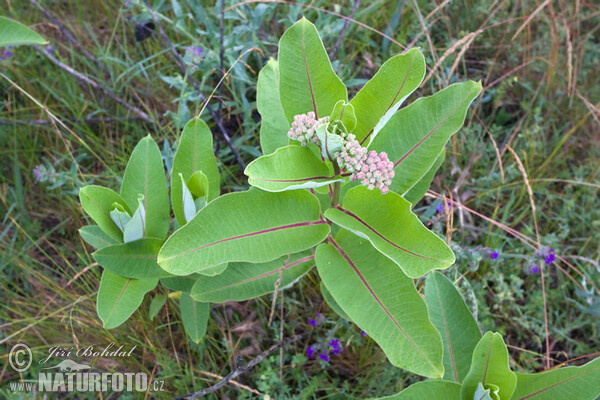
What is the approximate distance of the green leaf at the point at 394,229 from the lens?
1184mm

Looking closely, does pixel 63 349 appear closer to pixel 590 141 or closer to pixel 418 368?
pixel 418 368

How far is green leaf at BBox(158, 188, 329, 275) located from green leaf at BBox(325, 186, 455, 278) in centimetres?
11

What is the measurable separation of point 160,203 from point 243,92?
0.92m

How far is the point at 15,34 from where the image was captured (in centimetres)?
128

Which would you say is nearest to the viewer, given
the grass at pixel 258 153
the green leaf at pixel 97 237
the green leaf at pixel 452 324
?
the green leaf at pixel 452 324

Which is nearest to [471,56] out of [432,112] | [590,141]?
[590,141]

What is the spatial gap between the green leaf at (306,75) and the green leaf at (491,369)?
2.60ft

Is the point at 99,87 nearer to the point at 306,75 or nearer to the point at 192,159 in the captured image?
the point at 192,159

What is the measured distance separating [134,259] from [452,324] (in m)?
1.09

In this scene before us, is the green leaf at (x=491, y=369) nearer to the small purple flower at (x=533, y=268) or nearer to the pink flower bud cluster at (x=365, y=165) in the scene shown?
the pink flower bud cluster at (x=365, y=165)

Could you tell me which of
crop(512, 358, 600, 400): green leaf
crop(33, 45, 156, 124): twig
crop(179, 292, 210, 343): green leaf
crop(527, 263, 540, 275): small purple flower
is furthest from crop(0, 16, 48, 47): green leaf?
crop(527, 263, 540, 275): small purple flower

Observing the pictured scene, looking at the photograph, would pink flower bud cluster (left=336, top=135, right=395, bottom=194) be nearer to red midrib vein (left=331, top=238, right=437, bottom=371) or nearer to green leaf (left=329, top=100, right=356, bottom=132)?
green leaf (left=329, top=100, right=356, bottom=132)

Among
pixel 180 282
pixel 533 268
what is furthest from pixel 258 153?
pixel 533 268

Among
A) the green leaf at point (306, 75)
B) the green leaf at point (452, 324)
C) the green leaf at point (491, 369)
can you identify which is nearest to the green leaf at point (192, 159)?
the green leaf at point (306, 75)
